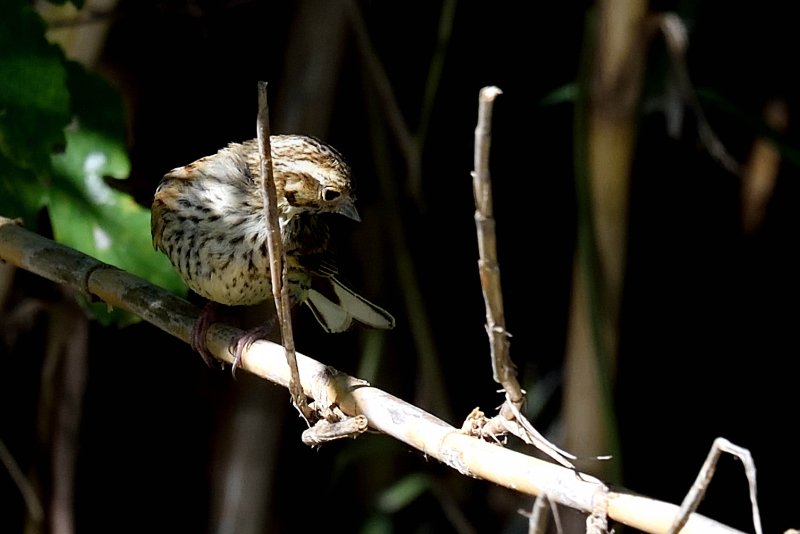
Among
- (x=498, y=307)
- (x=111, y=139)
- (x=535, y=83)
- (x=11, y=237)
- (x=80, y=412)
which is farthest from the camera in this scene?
(x=535, y=83)

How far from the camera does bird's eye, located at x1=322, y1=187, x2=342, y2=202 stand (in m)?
2.35

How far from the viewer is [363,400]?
167 cm

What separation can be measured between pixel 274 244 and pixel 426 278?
8.17 ft

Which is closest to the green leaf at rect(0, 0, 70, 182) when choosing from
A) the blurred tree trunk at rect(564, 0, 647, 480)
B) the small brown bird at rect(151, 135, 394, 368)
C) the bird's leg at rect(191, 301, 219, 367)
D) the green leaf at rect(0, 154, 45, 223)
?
the green leaf at rect(0, 154, 45, 223)

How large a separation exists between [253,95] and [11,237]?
165 cm

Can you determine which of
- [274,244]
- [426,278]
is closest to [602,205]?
[426,278]

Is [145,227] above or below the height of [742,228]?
above

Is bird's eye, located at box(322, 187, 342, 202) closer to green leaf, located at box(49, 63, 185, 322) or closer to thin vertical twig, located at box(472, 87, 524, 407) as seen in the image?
green leaf, located at box(49, 63, 185, 322)

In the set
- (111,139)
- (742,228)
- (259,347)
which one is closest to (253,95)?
(111,139)

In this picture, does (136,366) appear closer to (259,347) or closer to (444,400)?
(444,400)

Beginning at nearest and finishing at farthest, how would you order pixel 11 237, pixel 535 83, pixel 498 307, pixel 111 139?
1. pixel 498 307
2. pixel 11 237
3. pixel 111 139
4. pixel 535 83

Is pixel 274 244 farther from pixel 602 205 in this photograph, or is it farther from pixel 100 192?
pixel 602 205

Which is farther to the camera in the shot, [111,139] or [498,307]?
[111,139]

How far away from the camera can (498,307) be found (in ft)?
4.30
